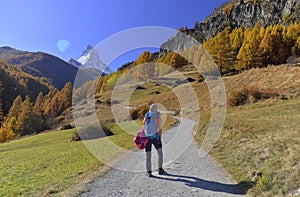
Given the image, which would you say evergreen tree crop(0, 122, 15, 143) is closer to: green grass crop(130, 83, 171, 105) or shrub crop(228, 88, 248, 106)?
green grass crop(130, 83, 171, 105)

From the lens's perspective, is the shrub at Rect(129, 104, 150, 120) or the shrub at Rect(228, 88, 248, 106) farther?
the shrub at Rect(129, 104, 150, 120)

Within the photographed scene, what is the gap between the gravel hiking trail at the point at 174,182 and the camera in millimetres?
8516

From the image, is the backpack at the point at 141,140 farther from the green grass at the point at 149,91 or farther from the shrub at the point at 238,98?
the green grass at the point at 149,91

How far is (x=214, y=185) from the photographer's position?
8953mm

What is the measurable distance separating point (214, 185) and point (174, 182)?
4.76ft

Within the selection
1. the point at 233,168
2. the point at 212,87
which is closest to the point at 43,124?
the point at 212,87

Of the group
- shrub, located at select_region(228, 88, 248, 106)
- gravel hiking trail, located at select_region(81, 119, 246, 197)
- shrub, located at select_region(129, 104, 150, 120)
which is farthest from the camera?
shrub, located at select_region(129, 104, 150, 120)

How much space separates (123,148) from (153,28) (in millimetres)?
9578

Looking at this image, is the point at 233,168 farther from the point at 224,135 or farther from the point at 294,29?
the point at 294,29

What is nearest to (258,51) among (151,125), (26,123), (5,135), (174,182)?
(26,123)

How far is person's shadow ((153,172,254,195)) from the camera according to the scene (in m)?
8.26

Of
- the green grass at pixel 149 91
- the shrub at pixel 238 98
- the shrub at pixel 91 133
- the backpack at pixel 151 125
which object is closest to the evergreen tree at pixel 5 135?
the green grass at pixel 149 91

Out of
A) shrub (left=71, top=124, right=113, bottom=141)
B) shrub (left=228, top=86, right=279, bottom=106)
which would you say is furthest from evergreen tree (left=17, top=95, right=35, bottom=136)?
shrub (left=228, top=86, right=279, bottom=106)

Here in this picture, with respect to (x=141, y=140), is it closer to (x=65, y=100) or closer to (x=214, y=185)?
(x=214, y=185)
